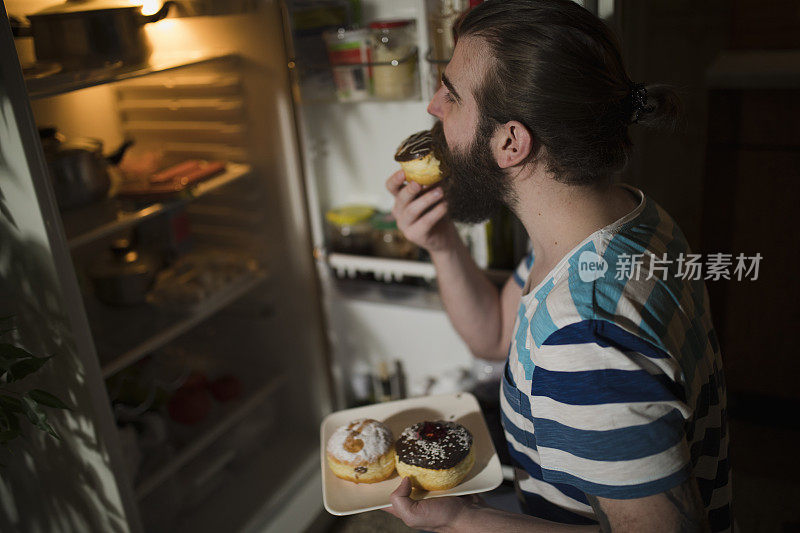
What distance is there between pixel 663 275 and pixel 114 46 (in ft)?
4.10

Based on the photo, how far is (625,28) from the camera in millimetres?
1543

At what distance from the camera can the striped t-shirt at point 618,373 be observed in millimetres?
910

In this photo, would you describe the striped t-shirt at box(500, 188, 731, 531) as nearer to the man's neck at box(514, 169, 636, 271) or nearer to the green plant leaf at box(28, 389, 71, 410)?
the man's neck at box(514, 169, 636, 271)

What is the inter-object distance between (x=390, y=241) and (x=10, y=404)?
1.00 meters

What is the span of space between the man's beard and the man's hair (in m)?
0.06

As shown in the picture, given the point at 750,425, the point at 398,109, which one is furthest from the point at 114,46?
the point at 750,425

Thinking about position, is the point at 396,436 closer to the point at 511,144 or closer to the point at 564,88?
the point at 511,144

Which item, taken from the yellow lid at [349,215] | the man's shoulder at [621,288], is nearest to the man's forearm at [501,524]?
the man's shoulder at [621,288]

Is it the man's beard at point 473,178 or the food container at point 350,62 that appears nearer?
the man's beard at point 473,178

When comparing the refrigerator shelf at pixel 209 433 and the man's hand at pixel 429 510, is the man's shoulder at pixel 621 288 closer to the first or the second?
the man's hand at pixel 429 510

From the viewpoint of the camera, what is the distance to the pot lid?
1.45 m

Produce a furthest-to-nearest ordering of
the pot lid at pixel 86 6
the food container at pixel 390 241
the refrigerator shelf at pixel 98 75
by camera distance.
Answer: the food container at pixel 390 241, the pot lid at pixel 86 6, the refrigerator shelf at pixel 98 75

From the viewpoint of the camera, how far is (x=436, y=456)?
3.94ft

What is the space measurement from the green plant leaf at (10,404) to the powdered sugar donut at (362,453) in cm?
Result: 54
